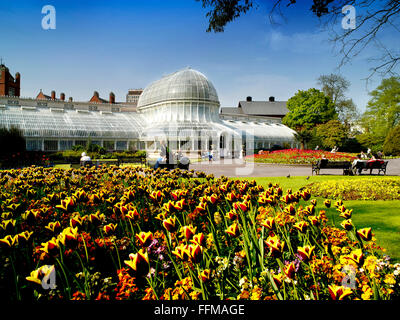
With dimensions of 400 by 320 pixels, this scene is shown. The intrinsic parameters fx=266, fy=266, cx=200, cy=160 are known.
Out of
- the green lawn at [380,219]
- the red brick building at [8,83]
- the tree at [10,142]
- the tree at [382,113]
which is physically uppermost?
the red brick building at [8,83]

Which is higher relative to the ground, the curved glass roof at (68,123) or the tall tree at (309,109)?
the tall tree at (309,109)

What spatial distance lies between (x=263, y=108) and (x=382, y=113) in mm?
33609

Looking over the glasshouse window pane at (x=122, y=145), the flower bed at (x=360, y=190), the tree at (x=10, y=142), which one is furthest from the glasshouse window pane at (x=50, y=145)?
the flower bed at (x=360, y=190)

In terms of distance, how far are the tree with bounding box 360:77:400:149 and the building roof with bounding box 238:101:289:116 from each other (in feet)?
95.7

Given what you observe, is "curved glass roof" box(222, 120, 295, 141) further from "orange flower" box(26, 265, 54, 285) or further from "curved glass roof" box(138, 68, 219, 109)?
"orange flower" box(26, 265, 54, 285)

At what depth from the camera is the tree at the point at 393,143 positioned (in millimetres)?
39094

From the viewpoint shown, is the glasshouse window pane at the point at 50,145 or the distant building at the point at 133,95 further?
the distant building at the point at 133,95

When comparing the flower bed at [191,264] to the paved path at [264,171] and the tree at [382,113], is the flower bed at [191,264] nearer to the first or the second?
the paved path at [264,171]

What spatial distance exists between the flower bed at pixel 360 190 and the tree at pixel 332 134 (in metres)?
35.5

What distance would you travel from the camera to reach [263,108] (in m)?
76.5
